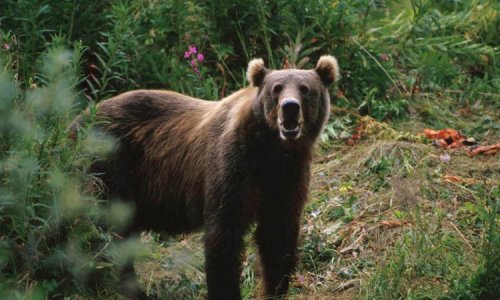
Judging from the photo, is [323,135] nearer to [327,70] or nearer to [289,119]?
[327,70]

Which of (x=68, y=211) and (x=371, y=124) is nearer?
(x=68, y=211)

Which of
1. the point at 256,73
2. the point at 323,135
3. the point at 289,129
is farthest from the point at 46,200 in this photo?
the point at 323,135

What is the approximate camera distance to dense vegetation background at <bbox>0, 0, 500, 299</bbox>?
4844mm

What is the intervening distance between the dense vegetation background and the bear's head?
25.7 inches

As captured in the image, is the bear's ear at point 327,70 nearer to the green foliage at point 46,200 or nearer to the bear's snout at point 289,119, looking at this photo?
the bear's snout at point 289,119

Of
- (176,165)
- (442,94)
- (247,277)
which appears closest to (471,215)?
(247,277)

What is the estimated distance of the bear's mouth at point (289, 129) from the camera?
546 centimetres

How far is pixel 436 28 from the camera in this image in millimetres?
9531

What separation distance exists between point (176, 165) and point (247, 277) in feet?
3.15

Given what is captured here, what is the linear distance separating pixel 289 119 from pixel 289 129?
76 mm

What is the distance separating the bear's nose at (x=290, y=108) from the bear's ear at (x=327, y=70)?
0.58 m

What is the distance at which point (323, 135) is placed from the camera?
8.10 meters

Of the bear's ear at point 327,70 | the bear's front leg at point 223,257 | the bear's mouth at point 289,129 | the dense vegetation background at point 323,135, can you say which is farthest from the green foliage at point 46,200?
the bear's ear at point 327,70

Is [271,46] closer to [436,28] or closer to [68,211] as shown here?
[436,28]
